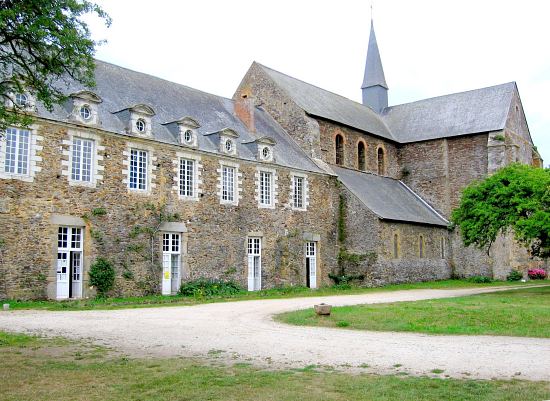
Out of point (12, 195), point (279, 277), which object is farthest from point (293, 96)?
point (12, 195)

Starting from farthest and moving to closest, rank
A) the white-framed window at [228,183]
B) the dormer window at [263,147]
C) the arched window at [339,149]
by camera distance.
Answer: the arched window at [339,149] < the dormer window at [263,147] < the white-framed window at [228,183]

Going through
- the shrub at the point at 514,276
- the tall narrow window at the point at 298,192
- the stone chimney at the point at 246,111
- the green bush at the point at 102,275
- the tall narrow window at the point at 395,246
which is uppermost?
the stone chimney at the point at 246,111

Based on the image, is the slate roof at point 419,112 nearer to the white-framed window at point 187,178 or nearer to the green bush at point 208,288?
the white-framed window at point 187,178

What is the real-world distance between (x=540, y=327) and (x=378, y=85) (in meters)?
37.4

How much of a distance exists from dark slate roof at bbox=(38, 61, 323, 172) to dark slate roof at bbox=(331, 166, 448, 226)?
2912 mm

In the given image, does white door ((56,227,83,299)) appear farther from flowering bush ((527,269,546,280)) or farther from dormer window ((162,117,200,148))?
flowering bush ((527,269,546,280))

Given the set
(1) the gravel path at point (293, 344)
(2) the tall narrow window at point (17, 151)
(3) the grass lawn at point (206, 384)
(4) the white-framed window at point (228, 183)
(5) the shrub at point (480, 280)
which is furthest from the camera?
(5) the shrub at point (480, 280)

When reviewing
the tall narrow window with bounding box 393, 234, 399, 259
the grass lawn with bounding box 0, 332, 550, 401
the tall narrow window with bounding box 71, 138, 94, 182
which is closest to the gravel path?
the grass lawn with bounding box 0, 332, 550, 401

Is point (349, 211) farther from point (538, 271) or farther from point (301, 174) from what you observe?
point (538, 271)

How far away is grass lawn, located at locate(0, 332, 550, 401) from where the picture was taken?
6730 millimetres

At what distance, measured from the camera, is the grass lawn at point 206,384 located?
Answer: 6730 millimetres

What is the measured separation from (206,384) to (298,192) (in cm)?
2396

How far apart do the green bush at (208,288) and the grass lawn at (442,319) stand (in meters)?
9.00

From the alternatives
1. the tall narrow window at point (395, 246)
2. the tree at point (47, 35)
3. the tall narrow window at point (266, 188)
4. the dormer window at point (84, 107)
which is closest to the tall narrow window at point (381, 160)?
the tall narrow window at point (395, 246)
